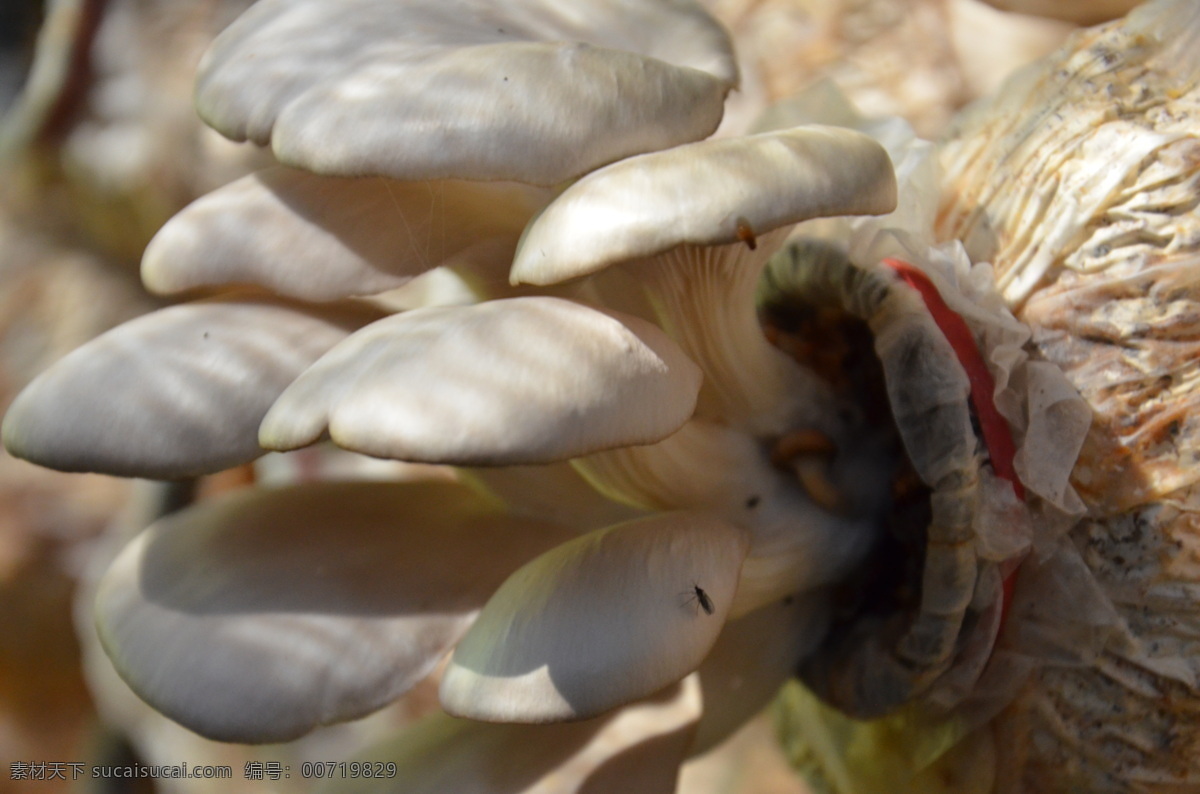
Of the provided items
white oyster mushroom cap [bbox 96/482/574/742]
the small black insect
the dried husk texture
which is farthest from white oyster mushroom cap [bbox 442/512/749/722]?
the dried husk texture

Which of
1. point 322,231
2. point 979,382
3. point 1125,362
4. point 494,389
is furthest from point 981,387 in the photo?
point 322,231

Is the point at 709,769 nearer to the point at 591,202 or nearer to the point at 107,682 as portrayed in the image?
the point at 107,682

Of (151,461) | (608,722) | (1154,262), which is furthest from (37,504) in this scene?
(1154,262)

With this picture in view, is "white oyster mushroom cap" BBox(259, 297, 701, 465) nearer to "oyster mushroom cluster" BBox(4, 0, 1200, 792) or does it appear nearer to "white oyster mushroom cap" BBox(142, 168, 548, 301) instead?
"oyster mushroom cluster" BBox(4, 0, 1200, 792)

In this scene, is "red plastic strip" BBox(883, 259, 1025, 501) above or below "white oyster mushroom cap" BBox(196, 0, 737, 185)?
below

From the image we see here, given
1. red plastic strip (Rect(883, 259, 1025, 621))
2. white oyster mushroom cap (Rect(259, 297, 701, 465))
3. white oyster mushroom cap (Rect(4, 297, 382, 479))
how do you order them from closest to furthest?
white oyster mushroom cap (Rect(259, 297, 701, 465)) < white oyster mushroom cap (Rect(4, 297, 382, 479)) < red plastic strip (Rect(883, 259, 1025, 621))

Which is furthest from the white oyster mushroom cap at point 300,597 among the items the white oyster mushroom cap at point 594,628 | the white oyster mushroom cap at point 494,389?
the white oyster mushroom cap at point 494,389
